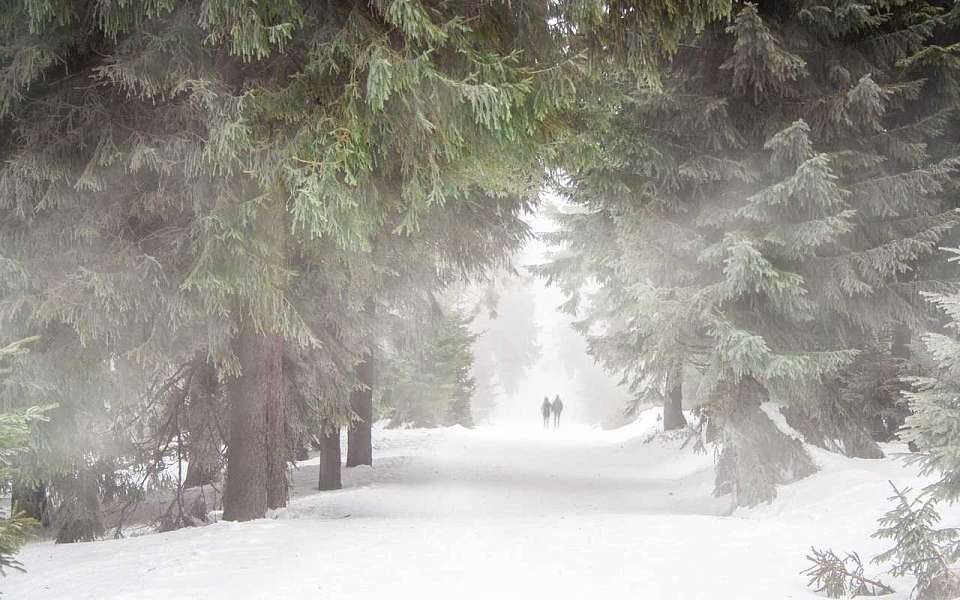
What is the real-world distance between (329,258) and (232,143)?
2.30m

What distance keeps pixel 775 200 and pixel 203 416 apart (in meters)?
8.23

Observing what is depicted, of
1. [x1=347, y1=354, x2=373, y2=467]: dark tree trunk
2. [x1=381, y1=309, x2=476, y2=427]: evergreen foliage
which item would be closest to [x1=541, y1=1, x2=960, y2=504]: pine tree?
[x1=347, y1=354, x2=373, y2=467]: dark tree trunk

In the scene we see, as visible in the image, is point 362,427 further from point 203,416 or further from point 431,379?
point 431,379

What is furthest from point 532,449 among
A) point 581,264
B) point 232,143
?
point 232,143

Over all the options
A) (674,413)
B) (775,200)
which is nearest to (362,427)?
(674,413)

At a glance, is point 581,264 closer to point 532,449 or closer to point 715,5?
point 532,449

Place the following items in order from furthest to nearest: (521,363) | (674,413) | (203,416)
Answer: (521,363), (674,413), (203,416)

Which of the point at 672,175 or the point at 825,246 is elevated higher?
the point at 672,175

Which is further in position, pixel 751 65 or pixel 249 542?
pixel 751 65

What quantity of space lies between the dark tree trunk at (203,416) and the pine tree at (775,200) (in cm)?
580

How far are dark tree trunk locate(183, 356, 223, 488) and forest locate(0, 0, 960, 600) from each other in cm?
7

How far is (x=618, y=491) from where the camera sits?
1199 centimetres

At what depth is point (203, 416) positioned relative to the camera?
9.80 meters

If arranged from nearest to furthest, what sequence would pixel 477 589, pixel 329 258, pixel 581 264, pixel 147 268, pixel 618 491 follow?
pixel 477 589, pixel 147 268, pixel 329 258, pixel 618 491, pixel 581 264
